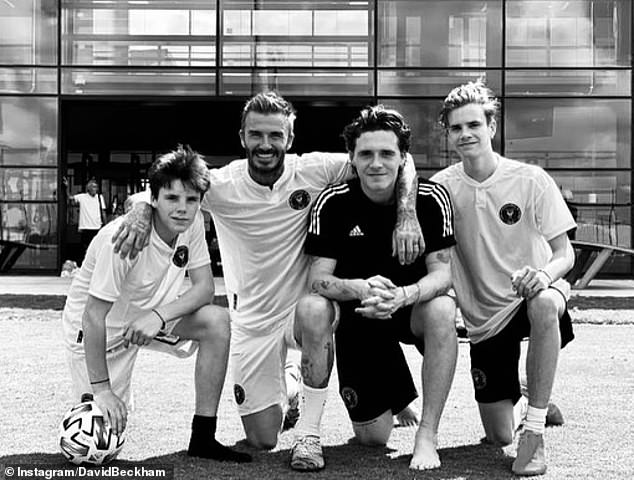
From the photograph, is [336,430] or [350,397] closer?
[350,397]

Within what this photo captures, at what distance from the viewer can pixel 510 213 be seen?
4.32 metres

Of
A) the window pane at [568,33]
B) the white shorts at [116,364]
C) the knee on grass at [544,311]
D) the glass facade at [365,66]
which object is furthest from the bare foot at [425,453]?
the window pane at [568,33]

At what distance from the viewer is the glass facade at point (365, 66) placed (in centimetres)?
1712

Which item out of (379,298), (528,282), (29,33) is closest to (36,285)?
(29,33)

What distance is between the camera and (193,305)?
4.12 m

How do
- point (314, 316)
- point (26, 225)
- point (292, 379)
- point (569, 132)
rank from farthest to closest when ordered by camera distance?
point (26, 225) < point (569, 132) < point (292, 379) < point (314, 316)

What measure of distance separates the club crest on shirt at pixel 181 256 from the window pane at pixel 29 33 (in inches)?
555

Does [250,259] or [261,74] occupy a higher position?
[261,74]

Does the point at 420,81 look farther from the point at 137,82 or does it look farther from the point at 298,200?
the point at 298,200

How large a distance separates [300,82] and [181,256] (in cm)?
1329

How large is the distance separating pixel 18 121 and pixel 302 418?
15.0 meters

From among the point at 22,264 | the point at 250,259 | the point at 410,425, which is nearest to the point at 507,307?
the point at 410,425

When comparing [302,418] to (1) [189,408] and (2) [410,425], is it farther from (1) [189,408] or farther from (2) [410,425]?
(1) [189,408]

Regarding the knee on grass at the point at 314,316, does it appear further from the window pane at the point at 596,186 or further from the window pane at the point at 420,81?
the window pane at the point at 596,186
